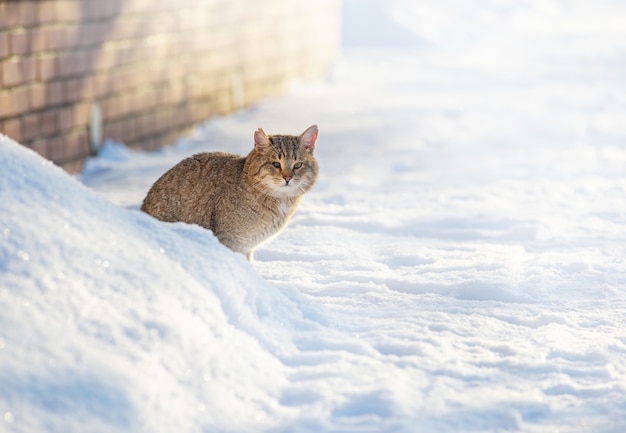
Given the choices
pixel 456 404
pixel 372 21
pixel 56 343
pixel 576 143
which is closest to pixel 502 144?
pixel 576 143

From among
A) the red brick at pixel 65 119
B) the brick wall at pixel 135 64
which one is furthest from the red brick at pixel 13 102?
the red brick at pixel 65 119

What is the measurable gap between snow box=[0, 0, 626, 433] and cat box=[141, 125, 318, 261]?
0.92 feet

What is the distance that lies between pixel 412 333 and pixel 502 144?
17.1 feet

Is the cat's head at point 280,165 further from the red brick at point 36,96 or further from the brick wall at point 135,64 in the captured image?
the red brick at point 36,96

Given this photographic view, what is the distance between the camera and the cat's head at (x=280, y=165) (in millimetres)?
4379

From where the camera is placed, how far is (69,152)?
7242mm

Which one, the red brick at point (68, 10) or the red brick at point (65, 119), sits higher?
the red brick at point (68, 10)

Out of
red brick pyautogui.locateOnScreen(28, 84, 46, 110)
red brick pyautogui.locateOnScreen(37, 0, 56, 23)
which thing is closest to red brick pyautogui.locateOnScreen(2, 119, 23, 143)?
red brick pyautogui.locateOnScreen(28, 84, 46, 110)

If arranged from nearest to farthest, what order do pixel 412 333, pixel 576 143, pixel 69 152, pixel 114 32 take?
pixel 412 333
pixel 69 152
pixel 114 32
pixel 576 143

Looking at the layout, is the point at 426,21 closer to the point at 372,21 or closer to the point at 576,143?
the point at 372,21

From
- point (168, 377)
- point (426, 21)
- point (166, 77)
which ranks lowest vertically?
point (426, 21)

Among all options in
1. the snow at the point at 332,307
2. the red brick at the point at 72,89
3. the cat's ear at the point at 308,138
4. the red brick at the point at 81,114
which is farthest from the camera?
the red brick at the point at 81,114

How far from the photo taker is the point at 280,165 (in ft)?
14.4

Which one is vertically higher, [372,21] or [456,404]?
[456,404]
